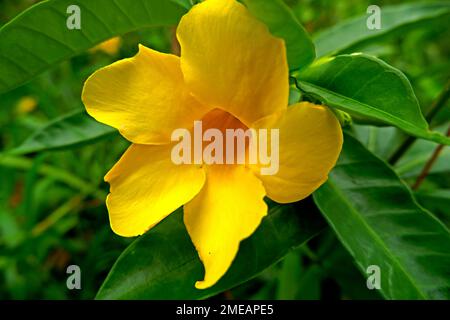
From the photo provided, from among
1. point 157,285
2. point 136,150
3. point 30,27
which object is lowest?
point 157,285

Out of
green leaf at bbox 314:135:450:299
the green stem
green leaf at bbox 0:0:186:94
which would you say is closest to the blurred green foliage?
the green stem

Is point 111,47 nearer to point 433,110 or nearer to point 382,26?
point 382,26

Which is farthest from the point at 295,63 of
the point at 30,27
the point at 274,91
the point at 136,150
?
the point at 30,27

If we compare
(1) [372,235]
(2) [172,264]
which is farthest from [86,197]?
(1) [372,235]

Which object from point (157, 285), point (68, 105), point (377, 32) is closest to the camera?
point (157, 285)

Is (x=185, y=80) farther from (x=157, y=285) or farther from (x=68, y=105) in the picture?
(x=68, y=105)

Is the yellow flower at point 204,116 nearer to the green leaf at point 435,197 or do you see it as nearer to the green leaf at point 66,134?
the green leaf at point 66,134

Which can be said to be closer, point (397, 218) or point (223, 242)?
point (223, 242)

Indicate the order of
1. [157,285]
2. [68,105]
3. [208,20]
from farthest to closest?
[68,105], [157,285], [208,20]
